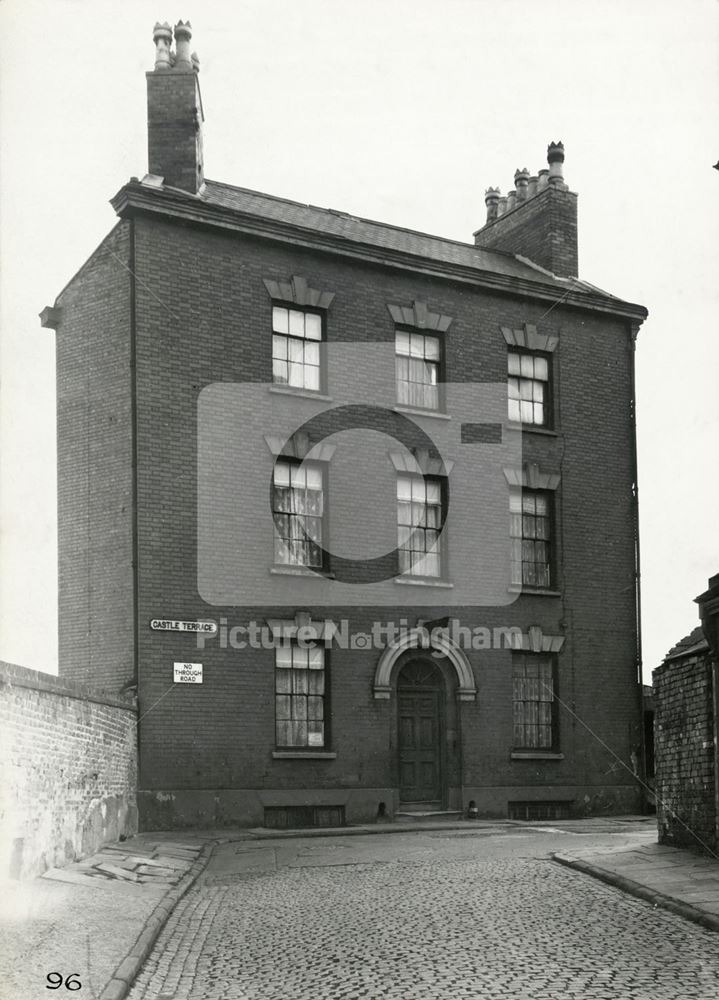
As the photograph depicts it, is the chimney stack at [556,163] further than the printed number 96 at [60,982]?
Yes

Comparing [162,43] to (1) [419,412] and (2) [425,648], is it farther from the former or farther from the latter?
(2) [425,648]

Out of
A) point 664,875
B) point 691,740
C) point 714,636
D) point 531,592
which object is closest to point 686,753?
point 691,740

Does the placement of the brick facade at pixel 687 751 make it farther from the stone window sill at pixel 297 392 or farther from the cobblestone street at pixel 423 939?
the stone window sill at pixel 297 392

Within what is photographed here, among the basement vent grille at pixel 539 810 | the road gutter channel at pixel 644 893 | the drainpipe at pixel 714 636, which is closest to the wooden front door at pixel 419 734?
the basement vent grille at pixel 539 810

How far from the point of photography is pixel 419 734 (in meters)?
22.3

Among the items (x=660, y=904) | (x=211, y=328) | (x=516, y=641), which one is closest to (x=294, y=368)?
(x=211, y=328)

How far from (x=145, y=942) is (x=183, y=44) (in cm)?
1745

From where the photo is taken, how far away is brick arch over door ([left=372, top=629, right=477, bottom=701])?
70.7 feet

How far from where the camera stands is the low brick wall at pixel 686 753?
46.4 ft

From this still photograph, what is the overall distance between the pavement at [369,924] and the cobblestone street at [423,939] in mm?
24

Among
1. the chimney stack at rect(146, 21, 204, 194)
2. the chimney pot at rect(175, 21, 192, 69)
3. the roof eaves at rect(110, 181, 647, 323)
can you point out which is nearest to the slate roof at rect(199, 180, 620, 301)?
the roof eaves at rect(110, 181, 647, 323)

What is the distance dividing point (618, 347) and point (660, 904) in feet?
54.0

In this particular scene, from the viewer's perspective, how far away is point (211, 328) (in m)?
20.7

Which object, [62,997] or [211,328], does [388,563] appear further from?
[62,997]
